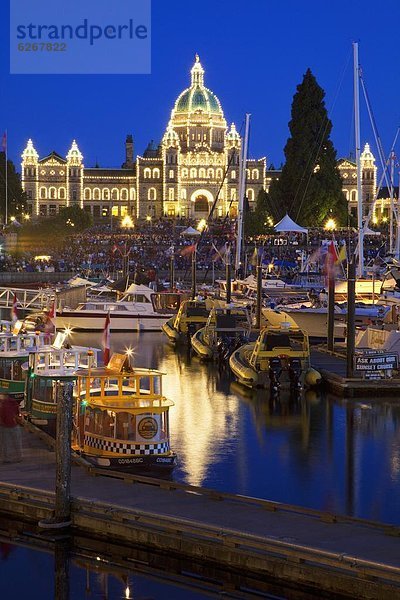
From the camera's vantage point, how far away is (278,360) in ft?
111

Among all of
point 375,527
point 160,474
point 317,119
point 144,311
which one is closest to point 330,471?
point 160,474

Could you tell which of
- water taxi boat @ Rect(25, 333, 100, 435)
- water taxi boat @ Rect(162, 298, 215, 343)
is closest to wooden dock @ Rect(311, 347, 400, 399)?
water taxi boat @ Rect(25, 333, 100, 435)

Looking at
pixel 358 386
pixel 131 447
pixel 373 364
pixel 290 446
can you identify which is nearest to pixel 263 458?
pixel 290 446

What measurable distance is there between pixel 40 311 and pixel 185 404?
75.5ft

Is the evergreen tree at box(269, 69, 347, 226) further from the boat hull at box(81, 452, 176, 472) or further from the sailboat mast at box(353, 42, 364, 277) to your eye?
the boat hull at box(81, 452, 176, 472)

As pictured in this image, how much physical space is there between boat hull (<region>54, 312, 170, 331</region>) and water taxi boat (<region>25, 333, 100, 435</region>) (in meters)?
25.1

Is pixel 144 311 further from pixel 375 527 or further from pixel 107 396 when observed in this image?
pixel 375 527

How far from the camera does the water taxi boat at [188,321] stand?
1911 inches

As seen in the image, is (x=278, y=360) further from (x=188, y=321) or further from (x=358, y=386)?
(x=188, y=321)

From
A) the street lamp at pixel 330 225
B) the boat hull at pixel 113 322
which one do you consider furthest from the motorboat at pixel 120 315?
the street lamp at pixel 330 225

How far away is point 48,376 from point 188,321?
2386cm

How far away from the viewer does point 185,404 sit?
32.1 meters

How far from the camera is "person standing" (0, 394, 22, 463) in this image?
72.0ft

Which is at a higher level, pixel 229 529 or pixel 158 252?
pixel 158 252
